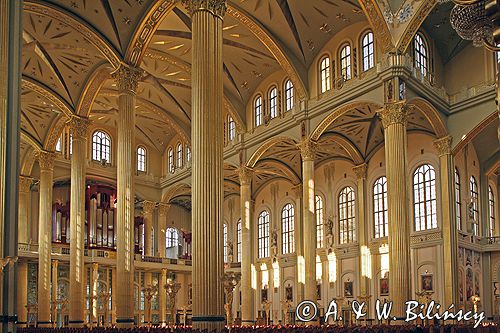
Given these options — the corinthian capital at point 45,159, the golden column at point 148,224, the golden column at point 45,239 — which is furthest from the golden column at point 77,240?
the golden column at point 148,224

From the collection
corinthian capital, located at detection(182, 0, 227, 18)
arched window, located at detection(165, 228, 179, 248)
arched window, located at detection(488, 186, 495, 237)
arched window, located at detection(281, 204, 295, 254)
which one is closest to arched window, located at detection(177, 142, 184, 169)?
arched window, located at detection(165, 228, 179, 248)

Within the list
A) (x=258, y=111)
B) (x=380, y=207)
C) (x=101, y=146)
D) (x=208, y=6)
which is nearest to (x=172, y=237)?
(x=101, y=146)

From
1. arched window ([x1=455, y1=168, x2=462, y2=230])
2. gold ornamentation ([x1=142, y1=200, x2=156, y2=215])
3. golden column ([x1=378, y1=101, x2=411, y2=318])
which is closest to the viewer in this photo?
golden column ([x1=378, y1=101, x2=411, y2=318])

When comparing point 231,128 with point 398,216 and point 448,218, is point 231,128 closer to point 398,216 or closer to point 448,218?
point 448,218

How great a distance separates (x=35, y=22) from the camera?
24.0m

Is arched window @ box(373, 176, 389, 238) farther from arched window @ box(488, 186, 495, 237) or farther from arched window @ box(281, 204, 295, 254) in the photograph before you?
arched window @ box(281, 204, 295, 254)

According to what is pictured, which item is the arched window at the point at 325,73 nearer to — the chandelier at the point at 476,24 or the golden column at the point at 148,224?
the golden column at the point at 148,224

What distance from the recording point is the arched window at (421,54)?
26130mm

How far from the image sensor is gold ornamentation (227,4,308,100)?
1015 inches

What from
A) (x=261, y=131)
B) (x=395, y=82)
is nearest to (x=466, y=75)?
(x=395, y=82)

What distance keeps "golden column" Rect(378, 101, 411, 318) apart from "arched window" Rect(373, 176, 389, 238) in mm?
9208

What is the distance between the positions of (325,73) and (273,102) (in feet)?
13.2

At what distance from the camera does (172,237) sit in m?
44.4

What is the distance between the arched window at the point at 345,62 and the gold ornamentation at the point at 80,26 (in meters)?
9.88
